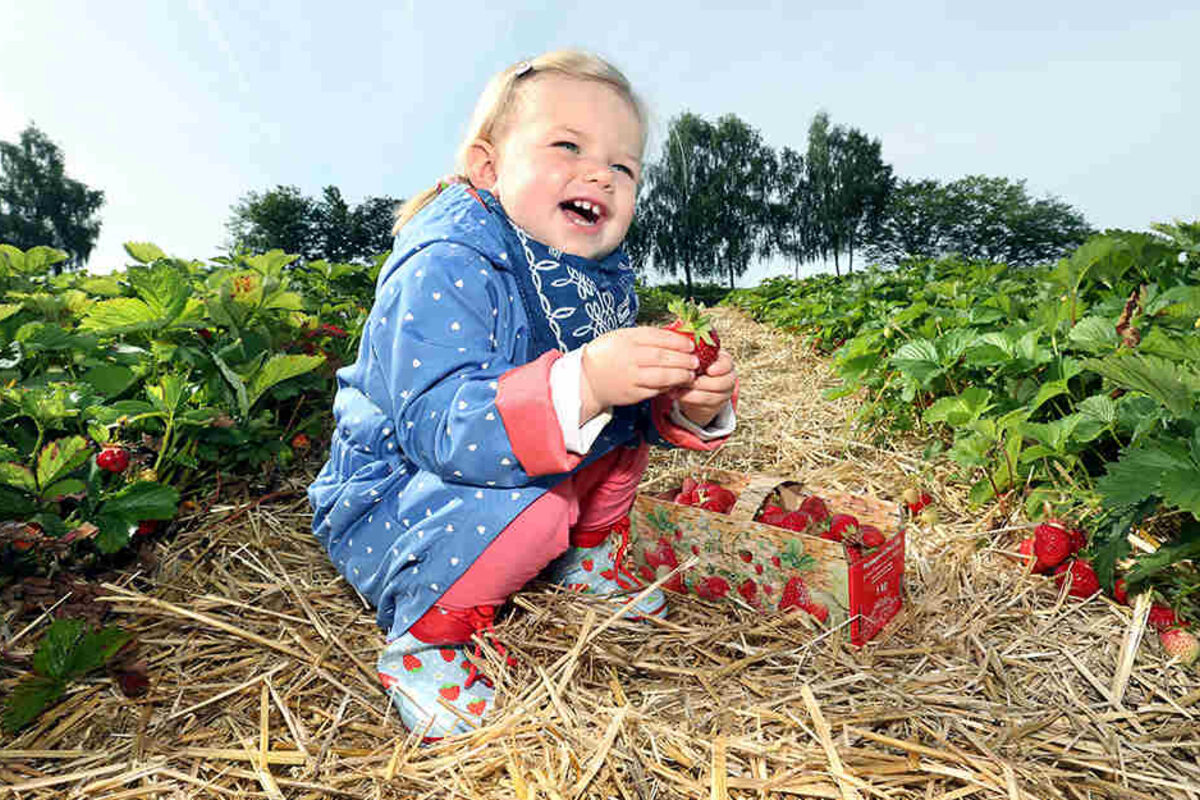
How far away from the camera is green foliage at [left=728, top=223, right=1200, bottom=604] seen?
5.47ft

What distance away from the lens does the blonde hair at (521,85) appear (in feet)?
5.57

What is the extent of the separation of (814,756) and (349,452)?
1.21 metres

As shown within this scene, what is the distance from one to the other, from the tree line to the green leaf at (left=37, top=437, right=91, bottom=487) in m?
35.0

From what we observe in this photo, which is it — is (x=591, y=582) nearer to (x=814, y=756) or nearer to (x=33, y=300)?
(x=814, y=756)

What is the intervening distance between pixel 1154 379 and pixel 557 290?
1.38 metres

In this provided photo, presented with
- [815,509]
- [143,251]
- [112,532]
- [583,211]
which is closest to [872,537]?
[815,509]

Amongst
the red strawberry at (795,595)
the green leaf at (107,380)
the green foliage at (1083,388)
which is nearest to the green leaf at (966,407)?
the green foliage at (1083,388)

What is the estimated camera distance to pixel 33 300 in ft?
9.12

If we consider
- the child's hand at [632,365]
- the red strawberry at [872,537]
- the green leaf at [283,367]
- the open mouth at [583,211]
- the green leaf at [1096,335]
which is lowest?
the red strawberry at [872,537]

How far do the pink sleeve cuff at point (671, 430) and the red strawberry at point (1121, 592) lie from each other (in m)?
1.17

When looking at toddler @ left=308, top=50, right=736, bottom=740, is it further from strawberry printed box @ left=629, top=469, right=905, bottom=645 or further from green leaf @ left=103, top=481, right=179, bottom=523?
green leaf @ left=103, top=481, right=179, bottom=523

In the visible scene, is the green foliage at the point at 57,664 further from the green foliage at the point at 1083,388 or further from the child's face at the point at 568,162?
the green foliage at the point at 1083,388

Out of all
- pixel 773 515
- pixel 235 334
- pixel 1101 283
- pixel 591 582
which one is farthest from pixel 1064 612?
pixel 235 334

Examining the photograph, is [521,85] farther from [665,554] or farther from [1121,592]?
[1121,592]
